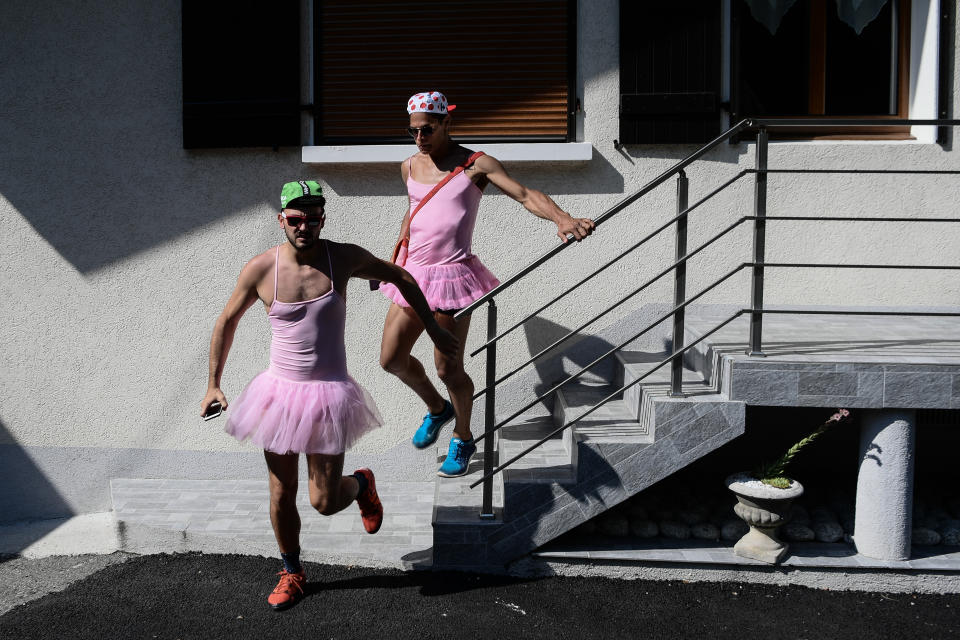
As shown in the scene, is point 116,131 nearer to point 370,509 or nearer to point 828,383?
point 370,509

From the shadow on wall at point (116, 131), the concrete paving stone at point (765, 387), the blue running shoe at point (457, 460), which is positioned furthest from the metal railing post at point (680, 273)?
the shadow on wall at point (116, 131)

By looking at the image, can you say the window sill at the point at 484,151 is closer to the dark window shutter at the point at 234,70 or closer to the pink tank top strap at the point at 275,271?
the dark window shutter at the point at 234,70

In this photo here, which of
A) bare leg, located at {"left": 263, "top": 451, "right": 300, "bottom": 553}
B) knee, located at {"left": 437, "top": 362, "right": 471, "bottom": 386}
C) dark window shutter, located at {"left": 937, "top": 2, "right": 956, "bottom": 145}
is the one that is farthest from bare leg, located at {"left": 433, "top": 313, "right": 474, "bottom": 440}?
dark window shutter, located at {"left": 937, "top": 2, "right": 956, "bottom": 145}

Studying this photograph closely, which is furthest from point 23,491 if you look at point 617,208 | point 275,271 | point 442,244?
point 617,208

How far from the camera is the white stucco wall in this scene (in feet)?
18.3

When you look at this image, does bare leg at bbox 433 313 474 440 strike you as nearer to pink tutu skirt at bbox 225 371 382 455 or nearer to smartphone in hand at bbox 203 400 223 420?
pink tutu skirt at bbox 225 371 382 455

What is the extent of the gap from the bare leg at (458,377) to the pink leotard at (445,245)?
0.37 feet

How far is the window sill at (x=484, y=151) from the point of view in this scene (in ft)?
17.9

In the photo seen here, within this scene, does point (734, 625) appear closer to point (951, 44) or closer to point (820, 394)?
point (820, 394)

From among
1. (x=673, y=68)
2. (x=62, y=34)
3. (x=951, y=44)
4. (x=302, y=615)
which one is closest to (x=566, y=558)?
(x=302, y=615)

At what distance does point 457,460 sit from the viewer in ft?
14.9

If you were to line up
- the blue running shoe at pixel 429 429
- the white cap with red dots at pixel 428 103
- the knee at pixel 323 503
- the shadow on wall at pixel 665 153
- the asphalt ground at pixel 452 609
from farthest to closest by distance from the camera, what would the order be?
the shadow on wall at pixel 665 153 → the blue running shoe at pixel 429 429 → the white cap with red dots at pixel 428 103 → the knee at pixel 323 503 → the asphalt ground at pixel 452 609

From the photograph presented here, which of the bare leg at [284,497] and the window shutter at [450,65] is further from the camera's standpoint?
the window shutter at [450,65]

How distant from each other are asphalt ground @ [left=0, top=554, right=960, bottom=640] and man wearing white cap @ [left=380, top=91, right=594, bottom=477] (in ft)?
2.30
